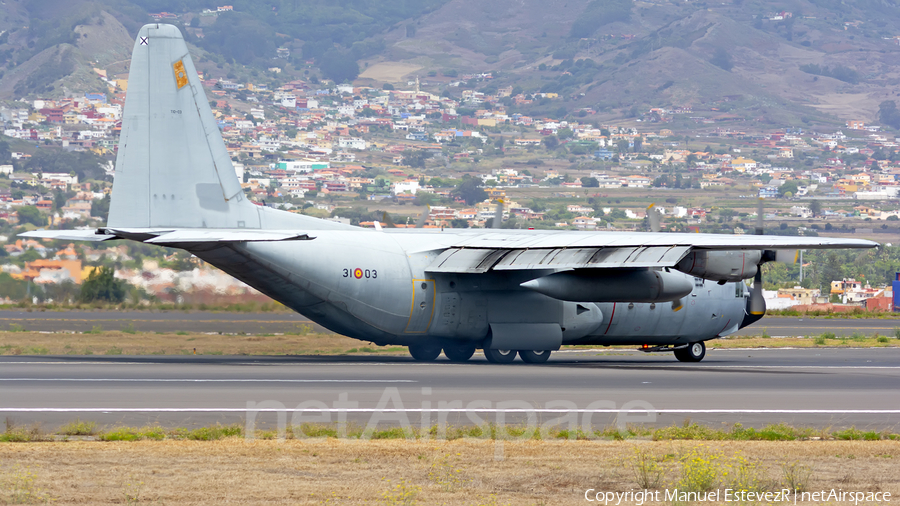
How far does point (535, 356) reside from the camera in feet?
99.3

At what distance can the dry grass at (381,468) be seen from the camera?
445 inches

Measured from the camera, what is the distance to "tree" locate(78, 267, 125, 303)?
147 ft

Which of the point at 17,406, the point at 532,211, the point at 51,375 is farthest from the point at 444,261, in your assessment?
the point at 532,211

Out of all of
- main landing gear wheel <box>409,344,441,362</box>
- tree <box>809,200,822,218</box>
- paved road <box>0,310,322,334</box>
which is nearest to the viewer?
main landing gear wheel <box>409,344,441,362</box>

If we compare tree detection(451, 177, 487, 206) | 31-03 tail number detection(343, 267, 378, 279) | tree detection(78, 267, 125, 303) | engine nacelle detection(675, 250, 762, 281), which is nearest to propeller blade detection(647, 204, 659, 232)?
engine nacelle detection(675, 250, 762, 281)

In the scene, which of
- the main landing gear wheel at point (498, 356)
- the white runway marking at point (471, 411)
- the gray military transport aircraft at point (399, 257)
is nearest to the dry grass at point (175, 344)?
the gray military transport aircraft at point (399, 257)

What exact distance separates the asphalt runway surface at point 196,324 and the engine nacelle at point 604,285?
1559 cm

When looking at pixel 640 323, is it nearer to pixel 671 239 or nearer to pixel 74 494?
pixel 671 239

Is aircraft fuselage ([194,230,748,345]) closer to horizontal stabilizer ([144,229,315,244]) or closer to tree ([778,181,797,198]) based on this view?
horizontal stabilizer ([144,229,315,244])

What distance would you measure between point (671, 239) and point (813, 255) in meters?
105

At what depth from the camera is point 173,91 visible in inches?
1030

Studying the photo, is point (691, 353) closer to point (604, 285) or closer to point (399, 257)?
point (604, 285)

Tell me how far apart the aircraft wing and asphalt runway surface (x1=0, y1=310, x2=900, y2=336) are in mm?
13918

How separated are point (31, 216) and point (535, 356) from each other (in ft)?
192
